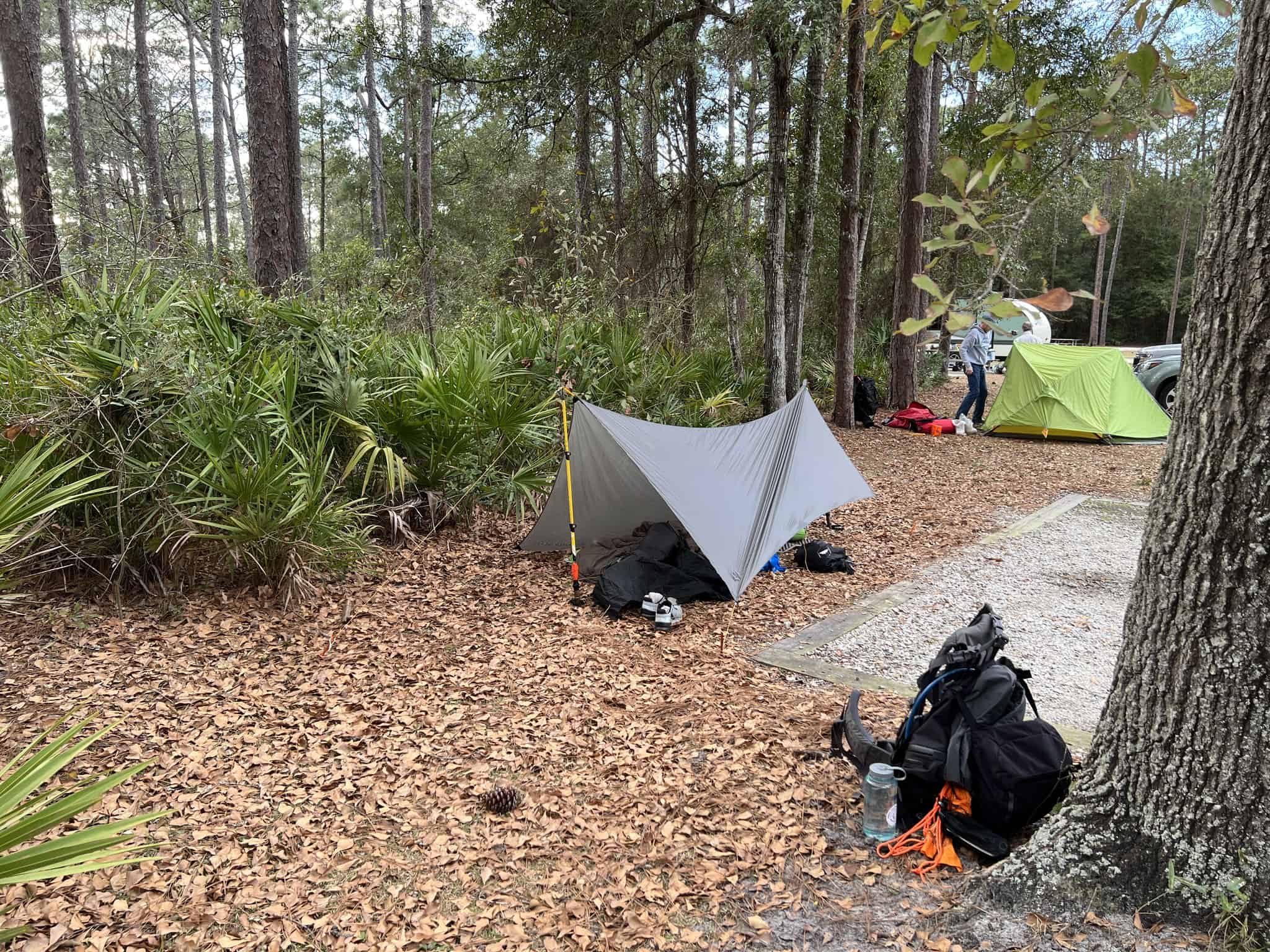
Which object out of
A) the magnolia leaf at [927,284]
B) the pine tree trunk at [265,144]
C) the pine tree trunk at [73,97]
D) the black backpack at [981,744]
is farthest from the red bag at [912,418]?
the pine tree trunk at [73,97]

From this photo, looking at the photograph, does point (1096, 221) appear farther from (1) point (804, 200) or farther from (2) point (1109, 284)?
(2) point (1109, 284)

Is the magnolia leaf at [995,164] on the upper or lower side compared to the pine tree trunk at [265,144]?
lower

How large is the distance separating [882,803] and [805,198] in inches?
320

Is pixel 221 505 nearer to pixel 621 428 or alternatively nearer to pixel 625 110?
pixel 621 428

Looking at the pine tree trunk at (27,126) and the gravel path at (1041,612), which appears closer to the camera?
the gravel path at (1041,612)

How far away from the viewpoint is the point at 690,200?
11898mm

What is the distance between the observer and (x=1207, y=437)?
2.26 metres

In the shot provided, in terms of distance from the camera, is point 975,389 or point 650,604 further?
point 975,389

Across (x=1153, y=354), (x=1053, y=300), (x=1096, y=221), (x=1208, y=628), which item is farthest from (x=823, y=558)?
(x=1153, y=354)

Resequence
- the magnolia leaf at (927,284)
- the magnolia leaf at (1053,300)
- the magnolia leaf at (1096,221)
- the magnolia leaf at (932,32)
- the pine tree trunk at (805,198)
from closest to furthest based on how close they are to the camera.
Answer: the magnolia leaf at (927,284)
the magnolia leaf at (1053,300)
the magnolia leaf at (1096,221)
the magnolia leaf at (932,32)
the pine tree trunk at (805,198)

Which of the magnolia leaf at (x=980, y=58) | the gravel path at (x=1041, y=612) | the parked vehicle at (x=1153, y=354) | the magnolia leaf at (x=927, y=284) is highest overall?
the magnolia leaf at (x=980, y=58)

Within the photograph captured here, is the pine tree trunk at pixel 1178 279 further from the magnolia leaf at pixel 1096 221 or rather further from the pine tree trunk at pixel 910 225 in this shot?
the magnolia leaf at pixel 1096 221

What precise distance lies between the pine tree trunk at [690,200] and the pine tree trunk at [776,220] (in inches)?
68.9

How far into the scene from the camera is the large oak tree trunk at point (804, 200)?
920cm
